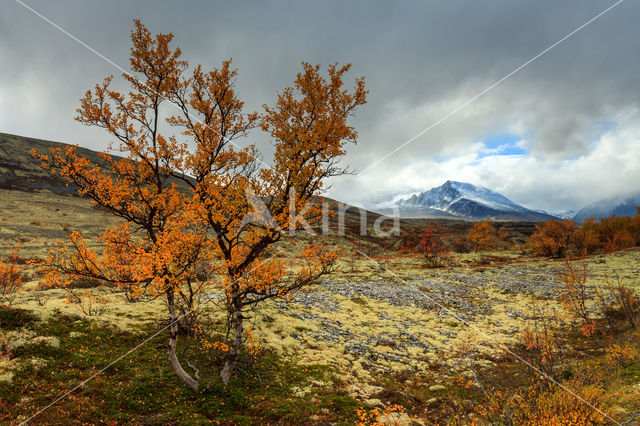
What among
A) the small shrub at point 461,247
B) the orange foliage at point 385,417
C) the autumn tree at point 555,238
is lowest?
the orange foliage at point 385,417

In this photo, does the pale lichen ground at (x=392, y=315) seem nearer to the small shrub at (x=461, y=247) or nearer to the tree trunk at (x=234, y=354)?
the tree trunk at (x=234, y=354)

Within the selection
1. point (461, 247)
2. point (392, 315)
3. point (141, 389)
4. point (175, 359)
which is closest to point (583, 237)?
point (461, 247)

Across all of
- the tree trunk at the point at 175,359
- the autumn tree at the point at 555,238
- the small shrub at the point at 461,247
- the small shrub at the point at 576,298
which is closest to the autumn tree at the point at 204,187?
the tree trunk at the point at 175,359

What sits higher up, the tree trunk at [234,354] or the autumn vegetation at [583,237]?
the autumn vegetation at [583,237]

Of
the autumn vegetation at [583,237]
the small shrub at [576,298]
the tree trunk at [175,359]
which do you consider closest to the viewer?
the tree trunk at [175,359]

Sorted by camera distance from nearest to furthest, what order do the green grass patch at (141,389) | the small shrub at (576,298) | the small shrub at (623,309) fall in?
1. the green grass patch at (141,389)
2. the small shrub at (623,309)
3. the small shrub at (576,298)

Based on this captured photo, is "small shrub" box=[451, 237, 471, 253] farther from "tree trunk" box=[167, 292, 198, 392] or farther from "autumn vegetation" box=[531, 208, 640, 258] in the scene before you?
"tree trunk" box=[167, 292, 198, 392]

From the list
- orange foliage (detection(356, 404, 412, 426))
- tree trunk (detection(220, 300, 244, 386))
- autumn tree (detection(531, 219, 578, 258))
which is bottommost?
orange foliage (detection(356, 404, 412, 426))

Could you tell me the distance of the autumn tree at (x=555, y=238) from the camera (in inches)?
2382

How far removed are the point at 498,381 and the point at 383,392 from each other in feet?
19.4

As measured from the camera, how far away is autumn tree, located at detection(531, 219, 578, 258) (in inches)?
2382

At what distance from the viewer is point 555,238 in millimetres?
61375

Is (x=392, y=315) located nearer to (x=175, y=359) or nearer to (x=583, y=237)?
(x=175, y=359)

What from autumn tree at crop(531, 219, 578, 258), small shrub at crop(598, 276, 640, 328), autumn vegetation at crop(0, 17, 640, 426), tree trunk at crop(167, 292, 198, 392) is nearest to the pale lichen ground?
autumn vegetation at crop(0, 17, 640, 426)
